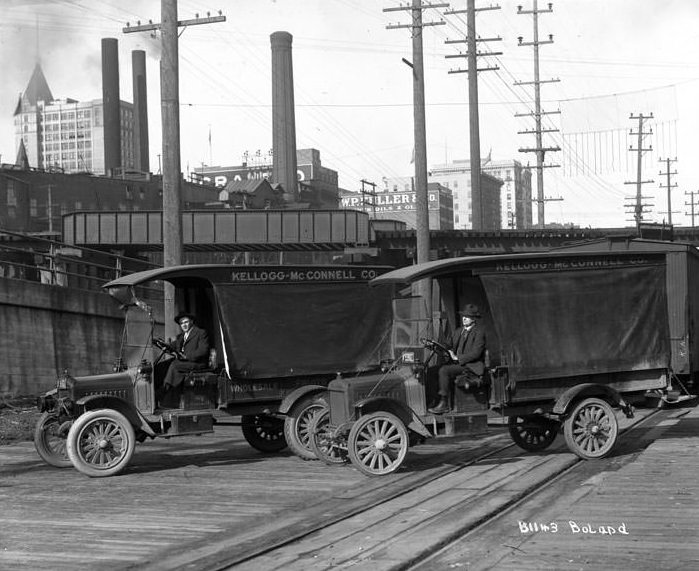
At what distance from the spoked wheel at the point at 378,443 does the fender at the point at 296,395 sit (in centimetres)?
188

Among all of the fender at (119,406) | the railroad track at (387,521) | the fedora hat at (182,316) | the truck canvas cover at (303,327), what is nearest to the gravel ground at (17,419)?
the fender at (119,406)

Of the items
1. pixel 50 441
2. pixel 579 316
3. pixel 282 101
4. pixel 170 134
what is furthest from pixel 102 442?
pixel 282 101

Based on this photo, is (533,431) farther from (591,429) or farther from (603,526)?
(603,526)

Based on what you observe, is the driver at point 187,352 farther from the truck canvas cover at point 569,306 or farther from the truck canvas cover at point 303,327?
the truck canvas cover at point 569,306

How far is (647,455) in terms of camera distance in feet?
43.1

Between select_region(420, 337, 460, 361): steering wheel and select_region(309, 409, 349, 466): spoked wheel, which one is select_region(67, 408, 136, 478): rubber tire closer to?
select_region(309, 409, 349, 466): spoked wheel

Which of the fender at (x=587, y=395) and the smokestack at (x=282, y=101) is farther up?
the smokestack at (x=282, y=101)

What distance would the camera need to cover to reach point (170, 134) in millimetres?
19391

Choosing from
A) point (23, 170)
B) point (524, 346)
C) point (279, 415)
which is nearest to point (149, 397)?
point (279, 415)

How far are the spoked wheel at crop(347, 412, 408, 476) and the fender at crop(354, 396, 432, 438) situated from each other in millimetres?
102

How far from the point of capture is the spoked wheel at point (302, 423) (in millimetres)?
14055

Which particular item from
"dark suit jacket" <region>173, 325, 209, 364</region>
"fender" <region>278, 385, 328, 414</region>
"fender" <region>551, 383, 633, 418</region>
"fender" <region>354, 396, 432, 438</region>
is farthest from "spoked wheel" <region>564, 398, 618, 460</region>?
"dark suit jacket" <region>173, 325, 209, 364</region>

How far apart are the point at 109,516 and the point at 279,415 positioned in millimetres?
5087

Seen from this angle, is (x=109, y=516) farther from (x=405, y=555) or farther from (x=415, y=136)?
(x=415, y=136)
